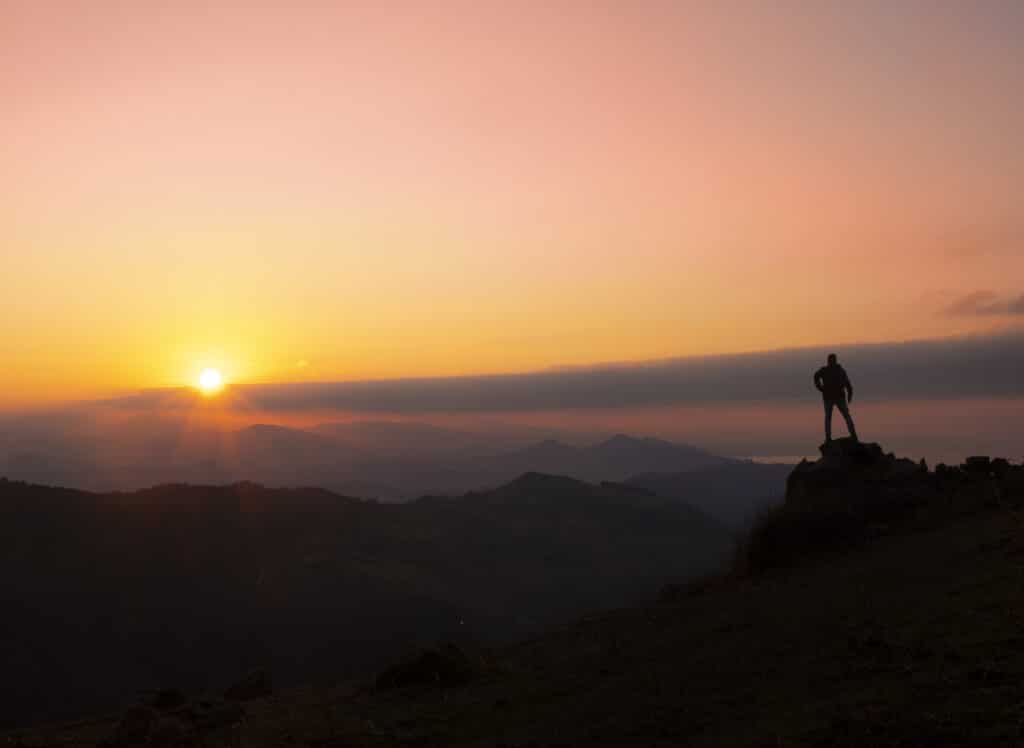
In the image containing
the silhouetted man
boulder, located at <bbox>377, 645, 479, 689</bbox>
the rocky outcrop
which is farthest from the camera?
the silhouetted man

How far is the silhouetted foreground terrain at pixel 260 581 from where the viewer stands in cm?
4744

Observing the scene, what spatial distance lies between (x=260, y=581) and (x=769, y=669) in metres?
56.0

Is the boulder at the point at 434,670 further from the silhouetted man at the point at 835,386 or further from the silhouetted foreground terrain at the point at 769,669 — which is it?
the silhouetted man at the point at 835,386

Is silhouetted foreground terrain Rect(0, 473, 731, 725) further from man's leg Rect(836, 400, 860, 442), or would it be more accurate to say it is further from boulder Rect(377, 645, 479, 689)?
boulder Rect(377, 645, 479, 689)

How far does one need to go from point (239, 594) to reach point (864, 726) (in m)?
57.1

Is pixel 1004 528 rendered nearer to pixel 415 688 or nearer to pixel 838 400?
pixel 838 400

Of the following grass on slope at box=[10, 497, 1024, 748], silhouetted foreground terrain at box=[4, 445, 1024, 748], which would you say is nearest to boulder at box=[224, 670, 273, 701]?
grass on slope at box=[10, 497, 1024, 748]

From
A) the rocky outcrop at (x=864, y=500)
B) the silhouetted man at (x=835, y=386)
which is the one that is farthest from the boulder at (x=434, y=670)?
the silhouetted man at (x=835, y=386)

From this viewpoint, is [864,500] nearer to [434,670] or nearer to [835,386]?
[835,386]

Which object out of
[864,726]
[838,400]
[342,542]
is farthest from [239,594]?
[864,726]

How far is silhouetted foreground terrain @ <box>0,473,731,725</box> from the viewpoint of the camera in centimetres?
4744

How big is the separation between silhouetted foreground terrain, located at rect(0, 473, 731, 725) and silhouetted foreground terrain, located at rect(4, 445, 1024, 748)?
17.2m

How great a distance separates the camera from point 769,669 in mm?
9797

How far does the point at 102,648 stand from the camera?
159ft
